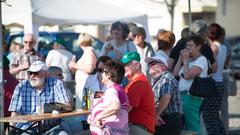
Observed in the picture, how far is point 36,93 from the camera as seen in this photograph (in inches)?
312

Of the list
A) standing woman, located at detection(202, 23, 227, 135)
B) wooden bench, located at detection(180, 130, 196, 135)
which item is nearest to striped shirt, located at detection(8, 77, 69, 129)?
wooden bench, located at detection(180, 130, 196, 135)

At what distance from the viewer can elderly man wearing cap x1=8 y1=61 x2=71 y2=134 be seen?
786 centimetres

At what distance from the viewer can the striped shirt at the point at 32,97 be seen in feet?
25.8

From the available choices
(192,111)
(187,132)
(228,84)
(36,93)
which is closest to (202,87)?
(192,111)

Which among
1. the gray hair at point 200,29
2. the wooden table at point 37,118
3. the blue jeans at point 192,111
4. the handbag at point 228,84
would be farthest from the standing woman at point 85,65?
the wooden table at point 37,118

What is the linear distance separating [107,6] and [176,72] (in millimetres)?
4611

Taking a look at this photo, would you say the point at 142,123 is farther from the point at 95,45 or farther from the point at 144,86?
the point at 95,45

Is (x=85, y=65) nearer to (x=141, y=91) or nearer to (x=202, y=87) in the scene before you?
(x=202, y=87)

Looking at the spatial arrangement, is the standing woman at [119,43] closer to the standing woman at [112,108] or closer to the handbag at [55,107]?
the handbag at [55,107]

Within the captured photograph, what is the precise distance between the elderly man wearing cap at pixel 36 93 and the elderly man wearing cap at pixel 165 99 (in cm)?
103

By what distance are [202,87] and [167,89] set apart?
1138mm

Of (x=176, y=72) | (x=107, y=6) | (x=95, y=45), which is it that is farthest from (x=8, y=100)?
(x=95, y=45)

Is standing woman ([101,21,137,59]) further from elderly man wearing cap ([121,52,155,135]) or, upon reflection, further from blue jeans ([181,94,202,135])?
elderly man wearing cap ([121,52,155,135])

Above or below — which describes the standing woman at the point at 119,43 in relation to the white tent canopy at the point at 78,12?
below
